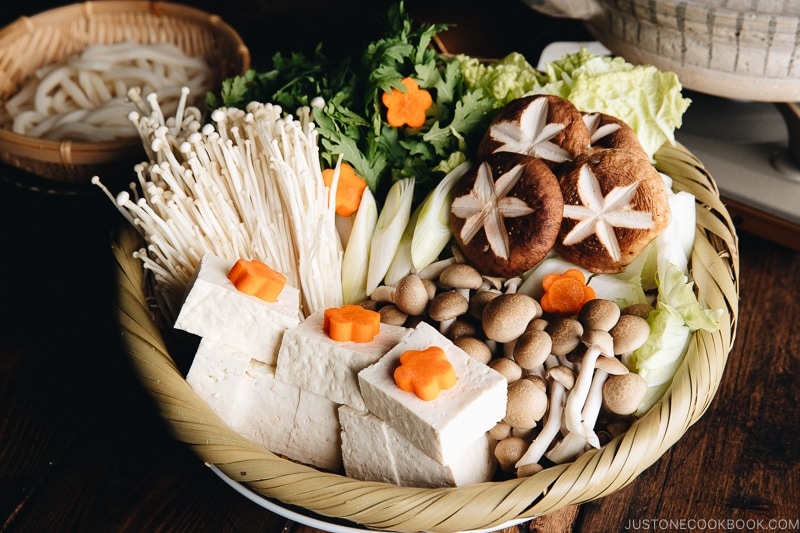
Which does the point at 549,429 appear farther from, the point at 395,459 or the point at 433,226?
the point at 433,226

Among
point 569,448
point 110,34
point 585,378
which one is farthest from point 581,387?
point 110,34

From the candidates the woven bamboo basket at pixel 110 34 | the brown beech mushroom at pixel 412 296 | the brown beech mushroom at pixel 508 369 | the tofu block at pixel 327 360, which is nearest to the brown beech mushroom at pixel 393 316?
the brown beech mushroom at pixel 412 296

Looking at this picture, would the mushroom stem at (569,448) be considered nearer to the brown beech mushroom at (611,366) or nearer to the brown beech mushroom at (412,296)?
the brown beech mushroom at (611,366)

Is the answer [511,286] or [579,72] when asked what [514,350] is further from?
[579,72]

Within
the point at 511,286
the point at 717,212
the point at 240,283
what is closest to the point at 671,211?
the point at 717,212

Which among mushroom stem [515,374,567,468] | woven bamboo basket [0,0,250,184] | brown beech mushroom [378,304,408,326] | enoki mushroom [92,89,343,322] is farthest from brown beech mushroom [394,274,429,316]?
woven bamboo basket [0,0,250,184]

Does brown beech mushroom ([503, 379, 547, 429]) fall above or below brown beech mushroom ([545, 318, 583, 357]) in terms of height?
below

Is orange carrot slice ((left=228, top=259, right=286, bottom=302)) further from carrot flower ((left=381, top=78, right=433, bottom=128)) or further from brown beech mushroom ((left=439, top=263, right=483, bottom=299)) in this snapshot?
carrot flower ((left=381, top=78, right=433, bottom=128))
